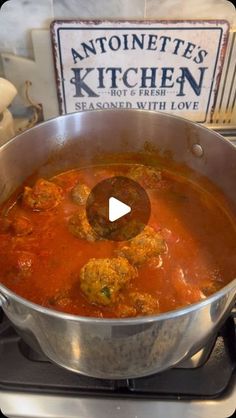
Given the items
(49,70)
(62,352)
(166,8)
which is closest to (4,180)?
(49,70)

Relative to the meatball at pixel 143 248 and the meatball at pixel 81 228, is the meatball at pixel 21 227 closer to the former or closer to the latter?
the meatball at pixel 81 228

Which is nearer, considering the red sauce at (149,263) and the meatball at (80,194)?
the red sauce at (149,263)

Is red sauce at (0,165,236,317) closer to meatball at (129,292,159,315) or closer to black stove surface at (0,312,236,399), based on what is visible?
meatball at (129,292,159,315)

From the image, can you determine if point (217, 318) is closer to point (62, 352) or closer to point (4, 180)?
point (62, 352)

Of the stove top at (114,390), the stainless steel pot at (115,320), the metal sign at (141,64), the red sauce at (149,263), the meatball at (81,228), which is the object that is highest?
the metal sign at (141,64)

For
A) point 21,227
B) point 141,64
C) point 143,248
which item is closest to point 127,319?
point 143,248

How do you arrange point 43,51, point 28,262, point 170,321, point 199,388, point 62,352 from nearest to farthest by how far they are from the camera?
point 170,321 < point 62,352 < point 199,388 < point 28,262 < point 43,51

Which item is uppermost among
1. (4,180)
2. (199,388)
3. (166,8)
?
(166,8)
